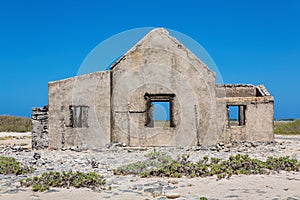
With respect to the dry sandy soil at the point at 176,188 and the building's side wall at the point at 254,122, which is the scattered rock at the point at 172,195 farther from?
the building's side wall at the point at 254,122

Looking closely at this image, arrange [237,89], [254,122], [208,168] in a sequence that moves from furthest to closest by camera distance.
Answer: [237,89], [254,122], [208,168]

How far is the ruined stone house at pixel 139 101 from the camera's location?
1441 cm

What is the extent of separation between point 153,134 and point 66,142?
339 centimetres

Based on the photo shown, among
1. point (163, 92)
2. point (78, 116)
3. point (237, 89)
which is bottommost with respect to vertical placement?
point (78, 116)

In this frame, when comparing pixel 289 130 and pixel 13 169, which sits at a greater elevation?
pixel 289 130

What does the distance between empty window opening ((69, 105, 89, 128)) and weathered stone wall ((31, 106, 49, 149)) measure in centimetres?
109

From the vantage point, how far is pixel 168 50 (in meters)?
15.0

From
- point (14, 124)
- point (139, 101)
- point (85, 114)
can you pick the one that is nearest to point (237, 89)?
point (139, 101)

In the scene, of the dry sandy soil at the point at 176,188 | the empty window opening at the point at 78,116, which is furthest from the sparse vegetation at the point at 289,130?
the dry sandy soil at the point at 176,188

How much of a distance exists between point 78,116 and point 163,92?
346 cm

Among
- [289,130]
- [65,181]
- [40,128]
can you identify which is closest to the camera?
[65,181]

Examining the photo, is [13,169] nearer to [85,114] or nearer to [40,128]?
[85,114]

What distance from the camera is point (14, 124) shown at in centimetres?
3130

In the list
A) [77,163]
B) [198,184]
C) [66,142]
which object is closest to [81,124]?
[66,142]
